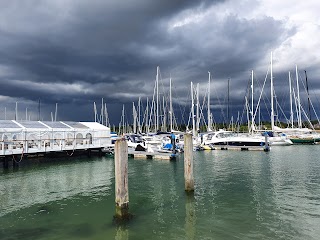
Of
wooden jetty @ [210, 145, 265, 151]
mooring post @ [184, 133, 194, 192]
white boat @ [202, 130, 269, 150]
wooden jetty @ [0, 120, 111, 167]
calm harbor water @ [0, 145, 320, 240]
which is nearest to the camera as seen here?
calm harbor water @ [0, 145, 320, 240]

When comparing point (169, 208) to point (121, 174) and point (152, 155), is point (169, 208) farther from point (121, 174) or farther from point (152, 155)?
point (152, 155)

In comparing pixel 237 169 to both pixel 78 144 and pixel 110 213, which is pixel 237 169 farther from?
pixel 78 144

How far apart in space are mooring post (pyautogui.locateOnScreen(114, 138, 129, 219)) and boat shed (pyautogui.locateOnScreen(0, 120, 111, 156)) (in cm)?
2905

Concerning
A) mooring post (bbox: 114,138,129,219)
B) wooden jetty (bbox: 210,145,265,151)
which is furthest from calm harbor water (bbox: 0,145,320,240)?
wooden jetty (bbox: 210,145,265,151)

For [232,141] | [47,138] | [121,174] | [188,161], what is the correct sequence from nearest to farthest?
[121,174] < [188,161] < [47,138] < [232,141]

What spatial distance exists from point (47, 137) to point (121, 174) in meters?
35.9

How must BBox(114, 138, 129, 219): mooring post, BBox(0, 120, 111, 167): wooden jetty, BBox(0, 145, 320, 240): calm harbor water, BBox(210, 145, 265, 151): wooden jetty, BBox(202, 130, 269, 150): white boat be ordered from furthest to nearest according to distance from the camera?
1. BBox(202, 130, 269, 150): white boat
2. BBox(210, 145, 265, 151): wooden jetty
3. BBox(0, 120, 111, 167): wooden jetty
4. BBox(114, 138, 129, 219): mooring post
5. BBox(0, 145, 320, 240): calm harbor water

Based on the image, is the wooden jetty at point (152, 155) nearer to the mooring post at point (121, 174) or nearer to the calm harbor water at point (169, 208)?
the calm harbor water at point (169, 208)

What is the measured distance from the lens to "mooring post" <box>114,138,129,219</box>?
15273mm

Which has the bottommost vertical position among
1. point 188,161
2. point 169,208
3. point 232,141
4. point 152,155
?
point 169,208

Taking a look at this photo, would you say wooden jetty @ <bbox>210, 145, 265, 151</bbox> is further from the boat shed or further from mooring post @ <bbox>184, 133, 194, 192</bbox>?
mooring post @ <bbox>184, 133, 194, 192</bbox>

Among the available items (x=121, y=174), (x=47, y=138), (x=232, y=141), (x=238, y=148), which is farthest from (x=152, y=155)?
(x=121, y=174)

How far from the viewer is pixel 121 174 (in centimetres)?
1537

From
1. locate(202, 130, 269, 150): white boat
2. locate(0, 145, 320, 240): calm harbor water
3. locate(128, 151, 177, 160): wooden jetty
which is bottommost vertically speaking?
locate(0, 145, 320, 240): calm harbor water
